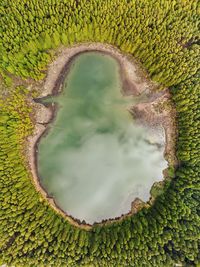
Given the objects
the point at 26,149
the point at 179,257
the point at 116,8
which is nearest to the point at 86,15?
the point at 116,8

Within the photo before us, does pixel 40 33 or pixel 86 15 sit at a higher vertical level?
pixel 86 15

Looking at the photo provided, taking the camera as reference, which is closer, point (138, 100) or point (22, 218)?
point (22, 218)

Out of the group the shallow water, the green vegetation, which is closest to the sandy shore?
the shallow water

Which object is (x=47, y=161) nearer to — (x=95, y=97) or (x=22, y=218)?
(x=22, y=218)

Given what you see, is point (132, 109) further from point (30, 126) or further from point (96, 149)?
point (30, 126)

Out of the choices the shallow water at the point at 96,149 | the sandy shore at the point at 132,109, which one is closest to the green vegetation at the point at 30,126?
the sandy shore at the point at 132,109

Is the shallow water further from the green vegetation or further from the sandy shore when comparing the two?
the green vegetation
